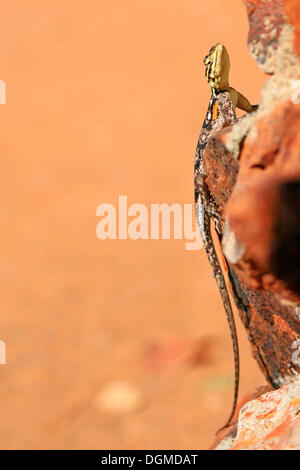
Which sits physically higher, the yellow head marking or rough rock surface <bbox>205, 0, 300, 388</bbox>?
the yellow head marking

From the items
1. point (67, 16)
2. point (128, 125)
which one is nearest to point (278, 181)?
point (128, 125)

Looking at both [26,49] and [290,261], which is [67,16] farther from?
[290,261]

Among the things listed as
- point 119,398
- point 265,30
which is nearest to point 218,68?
point 265,30

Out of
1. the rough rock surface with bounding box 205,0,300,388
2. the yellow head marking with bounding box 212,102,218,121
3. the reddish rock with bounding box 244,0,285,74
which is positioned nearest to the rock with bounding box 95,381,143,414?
the yellow head marking with bounding box 212,102,218,121

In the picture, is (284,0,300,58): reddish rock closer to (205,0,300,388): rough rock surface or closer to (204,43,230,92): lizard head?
(205,0,300,388): rough rock surface

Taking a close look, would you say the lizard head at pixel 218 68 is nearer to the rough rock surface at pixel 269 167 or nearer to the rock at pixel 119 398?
the rough rock surface at pixel 269 167

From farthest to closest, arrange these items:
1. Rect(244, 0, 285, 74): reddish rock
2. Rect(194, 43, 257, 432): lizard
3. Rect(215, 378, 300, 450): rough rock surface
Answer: Rect(194, 43, 257, 432): lizard → Rect(244, 0, 285, 74): reddish rock → Rect(215, 378, 300, 450): rough rock surface

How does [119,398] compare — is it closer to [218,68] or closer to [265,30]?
[218,68]
